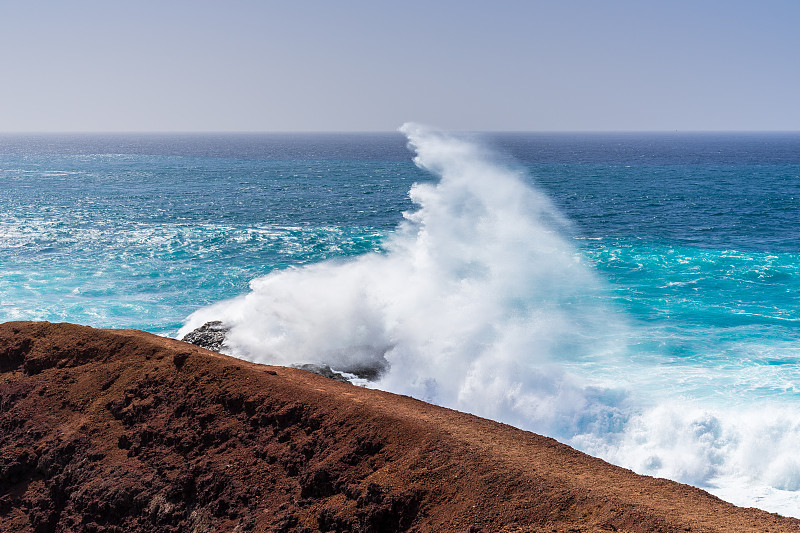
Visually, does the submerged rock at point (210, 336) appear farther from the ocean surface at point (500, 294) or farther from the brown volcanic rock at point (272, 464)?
the brown volcanic rock at point (272, 464)

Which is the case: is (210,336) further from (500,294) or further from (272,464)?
(500,294)

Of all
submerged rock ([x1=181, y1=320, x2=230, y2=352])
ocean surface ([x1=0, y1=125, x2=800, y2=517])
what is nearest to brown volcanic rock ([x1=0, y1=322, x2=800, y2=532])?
ocean surface ([x1=0, y1=125, x2=800, y2=517])

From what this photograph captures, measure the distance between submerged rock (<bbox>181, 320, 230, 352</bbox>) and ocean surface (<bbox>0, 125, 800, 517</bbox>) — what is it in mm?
609

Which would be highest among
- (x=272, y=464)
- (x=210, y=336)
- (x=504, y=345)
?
(x=272, y=464)

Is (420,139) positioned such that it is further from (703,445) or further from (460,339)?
(703,445)

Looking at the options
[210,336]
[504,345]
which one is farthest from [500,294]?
[210,336]

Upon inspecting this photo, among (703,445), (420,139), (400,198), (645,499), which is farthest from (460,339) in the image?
(400,198)

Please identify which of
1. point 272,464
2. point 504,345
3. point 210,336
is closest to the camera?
point 272,464

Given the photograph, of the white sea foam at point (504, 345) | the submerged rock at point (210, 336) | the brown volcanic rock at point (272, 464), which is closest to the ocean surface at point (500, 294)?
the white sea foam at point (504, 345)

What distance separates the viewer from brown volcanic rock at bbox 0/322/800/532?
911cm

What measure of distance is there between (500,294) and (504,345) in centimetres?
592

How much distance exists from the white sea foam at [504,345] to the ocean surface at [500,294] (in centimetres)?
7

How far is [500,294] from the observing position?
2672 centimetres

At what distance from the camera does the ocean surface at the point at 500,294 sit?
16.5 metres
